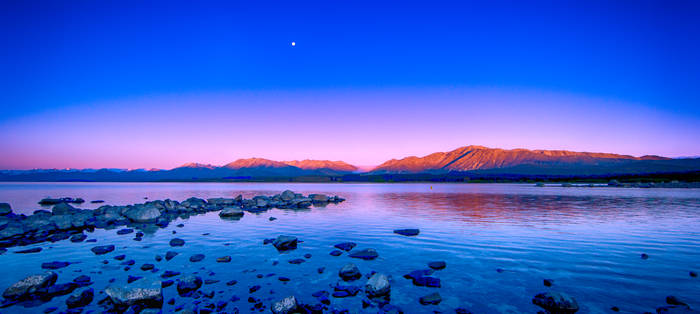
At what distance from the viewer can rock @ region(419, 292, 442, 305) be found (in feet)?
32.0

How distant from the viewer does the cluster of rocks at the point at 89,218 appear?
2109cm

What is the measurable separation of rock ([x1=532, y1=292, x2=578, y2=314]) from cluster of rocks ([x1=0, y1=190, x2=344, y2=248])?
25.1m

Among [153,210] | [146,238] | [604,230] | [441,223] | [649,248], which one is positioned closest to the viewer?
[649,248]

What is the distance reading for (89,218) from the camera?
2867 centimetres

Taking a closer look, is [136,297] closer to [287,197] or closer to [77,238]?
[77,238]

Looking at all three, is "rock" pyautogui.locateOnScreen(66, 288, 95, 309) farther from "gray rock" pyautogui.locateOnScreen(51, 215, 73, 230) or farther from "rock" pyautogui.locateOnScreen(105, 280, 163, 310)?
"gray rock" pyautogui.locateOnScreen(51, 215, 73, 230)

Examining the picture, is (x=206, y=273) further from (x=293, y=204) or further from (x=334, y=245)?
(x=293, y=204)

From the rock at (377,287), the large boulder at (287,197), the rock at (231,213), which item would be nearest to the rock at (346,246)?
the rock at (377,287)

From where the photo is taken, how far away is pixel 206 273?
12.9 metres

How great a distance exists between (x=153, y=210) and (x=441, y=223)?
26850 millimetres

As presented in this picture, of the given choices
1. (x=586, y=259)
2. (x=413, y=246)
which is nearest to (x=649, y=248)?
(x=586, y=259)

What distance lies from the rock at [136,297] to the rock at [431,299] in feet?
26.0

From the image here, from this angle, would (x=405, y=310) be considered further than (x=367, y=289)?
No

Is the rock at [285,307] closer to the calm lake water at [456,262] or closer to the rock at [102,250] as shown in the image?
the calm lake water at [456,262]
